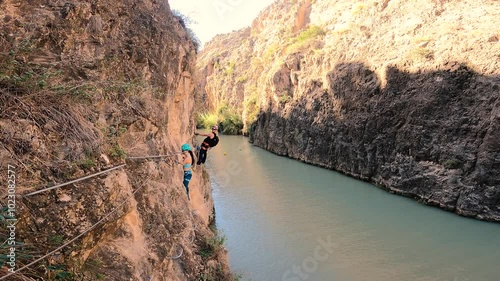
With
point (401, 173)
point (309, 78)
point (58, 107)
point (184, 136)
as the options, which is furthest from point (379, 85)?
point (58, 107)

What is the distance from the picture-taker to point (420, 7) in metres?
19.1

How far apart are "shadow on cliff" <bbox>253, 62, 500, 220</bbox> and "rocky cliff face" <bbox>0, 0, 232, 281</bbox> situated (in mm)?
11232

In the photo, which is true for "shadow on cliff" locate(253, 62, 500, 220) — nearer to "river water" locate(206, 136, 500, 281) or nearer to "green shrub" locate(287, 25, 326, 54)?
"river water" locate(206, 136, 500, 281)

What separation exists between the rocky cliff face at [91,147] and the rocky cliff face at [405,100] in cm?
1148

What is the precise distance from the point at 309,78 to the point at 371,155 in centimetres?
1023

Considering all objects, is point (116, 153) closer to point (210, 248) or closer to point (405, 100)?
point (210, 248)

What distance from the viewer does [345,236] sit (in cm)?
1162

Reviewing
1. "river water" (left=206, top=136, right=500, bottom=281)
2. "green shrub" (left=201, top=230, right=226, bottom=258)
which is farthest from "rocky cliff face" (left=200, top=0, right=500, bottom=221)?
"green shrub" (left=201, top=230, right=226, bottom=258)

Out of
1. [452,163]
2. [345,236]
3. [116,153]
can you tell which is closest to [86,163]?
[116,153]

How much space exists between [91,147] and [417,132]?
15118 millimetres

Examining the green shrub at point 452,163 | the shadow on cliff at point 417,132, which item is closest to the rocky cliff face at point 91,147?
the shadow on cliff at point 417,132

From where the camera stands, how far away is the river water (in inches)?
365

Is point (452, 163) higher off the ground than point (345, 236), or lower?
higher

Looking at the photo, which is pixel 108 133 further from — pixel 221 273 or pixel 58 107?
pixel 221 273
